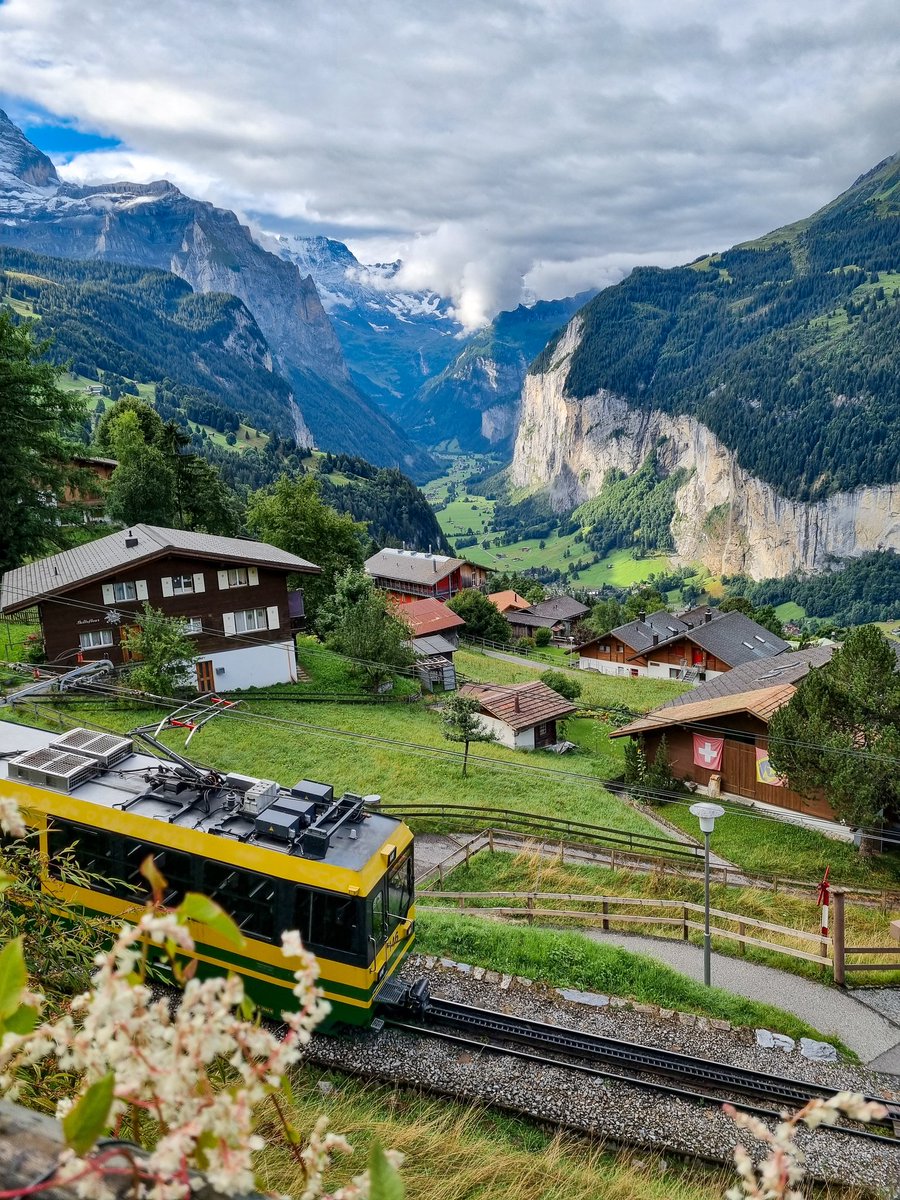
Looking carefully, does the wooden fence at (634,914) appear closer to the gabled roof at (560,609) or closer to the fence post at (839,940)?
the fence post at (839,940)

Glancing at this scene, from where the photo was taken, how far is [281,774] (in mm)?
27281

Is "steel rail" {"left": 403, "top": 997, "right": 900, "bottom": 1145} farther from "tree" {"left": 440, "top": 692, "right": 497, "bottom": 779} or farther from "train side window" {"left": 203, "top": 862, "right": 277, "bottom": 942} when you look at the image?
"tree" {"left": 440, "top": 692, "right": 497, "bottom": 779}

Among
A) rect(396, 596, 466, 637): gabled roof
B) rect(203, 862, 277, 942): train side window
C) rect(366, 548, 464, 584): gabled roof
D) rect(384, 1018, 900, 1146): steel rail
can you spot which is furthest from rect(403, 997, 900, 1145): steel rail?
rect(366, 548, 464, 584): gabled roof

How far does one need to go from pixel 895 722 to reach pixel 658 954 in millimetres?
13215

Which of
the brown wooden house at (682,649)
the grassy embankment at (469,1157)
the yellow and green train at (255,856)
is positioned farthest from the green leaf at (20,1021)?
the brown wooden house at (682,649)

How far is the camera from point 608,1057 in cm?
1263

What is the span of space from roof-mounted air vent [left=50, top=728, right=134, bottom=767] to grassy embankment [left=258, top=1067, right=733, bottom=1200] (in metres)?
6.43

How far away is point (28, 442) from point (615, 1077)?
32170 millimetres

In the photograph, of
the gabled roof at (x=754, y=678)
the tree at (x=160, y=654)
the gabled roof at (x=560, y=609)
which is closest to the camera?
the tree at (x=160, y=654)

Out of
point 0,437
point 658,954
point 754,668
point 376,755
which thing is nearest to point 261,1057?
point 658,954

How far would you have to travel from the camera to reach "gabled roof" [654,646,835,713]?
3947cm

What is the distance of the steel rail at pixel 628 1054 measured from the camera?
1222 cm

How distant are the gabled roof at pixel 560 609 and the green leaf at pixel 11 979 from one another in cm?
10954

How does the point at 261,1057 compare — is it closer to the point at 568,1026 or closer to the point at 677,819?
the point at 568,1026
